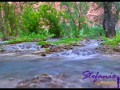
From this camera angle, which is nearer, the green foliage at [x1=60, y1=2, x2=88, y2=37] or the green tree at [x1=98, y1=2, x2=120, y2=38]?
the green tree at [x1=98, y1=2, x2=120, y2=38]

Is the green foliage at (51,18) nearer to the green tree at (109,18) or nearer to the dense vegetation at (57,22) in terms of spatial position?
the dense vegetation at (57,22)

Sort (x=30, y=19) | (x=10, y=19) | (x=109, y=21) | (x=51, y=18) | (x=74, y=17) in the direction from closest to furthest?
(x=109, y=21)
(x=74, y=17)
(x=51, y=18)
(x=30, y=19)
(x=10, y=19)

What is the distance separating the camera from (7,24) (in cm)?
2011

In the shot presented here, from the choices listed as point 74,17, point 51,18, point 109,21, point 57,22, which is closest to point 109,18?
point 109,21

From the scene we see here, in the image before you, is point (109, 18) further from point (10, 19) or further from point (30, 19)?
point (10, 19)

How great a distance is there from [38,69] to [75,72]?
29.9 inches

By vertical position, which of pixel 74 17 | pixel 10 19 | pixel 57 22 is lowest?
pixel 57 22

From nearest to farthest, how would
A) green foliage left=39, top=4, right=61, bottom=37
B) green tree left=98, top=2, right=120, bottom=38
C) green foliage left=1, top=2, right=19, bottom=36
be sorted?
green tree left=98, top=2, right=120, bottom=38 < green foliage left=39, top=4, right=61, bottom=37 < green foliage left=1, top=2, right=19, bottom=36

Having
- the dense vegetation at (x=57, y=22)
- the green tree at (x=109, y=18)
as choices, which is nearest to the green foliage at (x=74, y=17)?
the dense vegetation at (x=57, y=22)

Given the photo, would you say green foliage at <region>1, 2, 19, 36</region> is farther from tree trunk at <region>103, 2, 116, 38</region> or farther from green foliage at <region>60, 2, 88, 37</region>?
tree trunk at <region>103, 2, 116, 38</region>

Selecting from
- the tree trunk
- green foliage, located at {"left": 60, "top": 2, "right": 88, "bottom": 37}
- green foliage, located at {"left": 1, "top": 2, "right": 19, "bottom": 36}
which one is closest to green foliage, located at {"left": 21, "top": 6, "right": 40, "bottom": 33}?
green foliage, located at {"left": 1, "top": 2, "right": 19, "bottom": 36}

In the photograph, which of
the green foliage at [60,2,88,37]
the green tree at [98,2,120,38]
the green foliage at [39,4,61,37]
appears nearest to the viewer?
the green tree at [98,2,120,38]

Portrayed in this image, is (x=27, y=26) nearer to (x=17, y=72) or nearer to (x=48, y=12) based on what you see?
(x=48, y=12)

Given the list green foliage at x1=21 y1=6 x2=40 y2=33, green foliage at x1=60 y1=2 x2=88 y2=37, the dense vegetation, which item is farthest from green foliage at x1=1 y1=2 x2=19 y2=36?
green foliage at x1=60 y1=2 x2=88 y2=37
